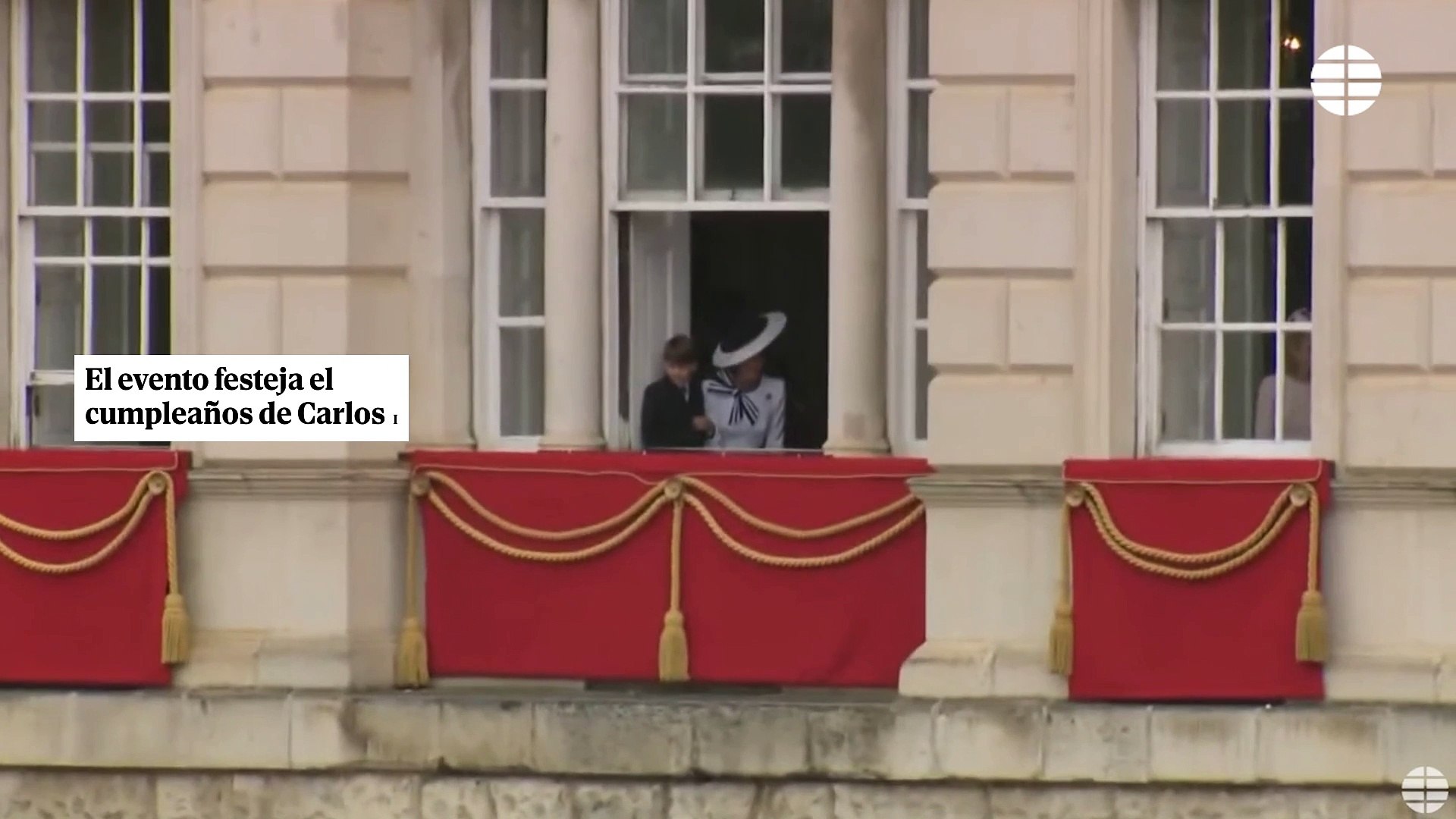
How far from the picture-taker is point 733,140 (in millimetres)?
18953

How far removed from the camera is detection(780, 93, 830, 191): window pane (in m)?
18.8

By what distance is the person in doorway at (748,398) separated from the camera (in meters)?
19.0

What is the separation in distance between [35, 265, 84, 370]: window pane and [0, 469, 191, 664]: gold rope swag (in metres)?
0.96

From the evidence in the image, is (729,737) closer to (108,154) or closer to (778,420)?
(778,420)

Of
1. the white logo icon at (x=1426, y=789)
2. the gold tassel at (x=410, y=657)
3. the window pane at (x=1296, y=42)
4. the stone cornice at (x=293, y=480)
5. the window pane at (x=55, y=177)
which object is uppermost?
the window pane at (x=1296, y=42)

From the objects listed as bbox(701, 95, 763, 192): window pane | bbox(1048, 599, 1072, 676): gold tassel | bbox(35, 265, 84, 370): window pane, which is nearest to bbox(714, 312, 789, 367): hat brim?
bbox(701, 95, 763, 192): window pane

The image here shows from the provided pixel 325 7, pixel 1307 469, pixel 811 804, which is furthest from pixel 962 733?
pixel 325 7

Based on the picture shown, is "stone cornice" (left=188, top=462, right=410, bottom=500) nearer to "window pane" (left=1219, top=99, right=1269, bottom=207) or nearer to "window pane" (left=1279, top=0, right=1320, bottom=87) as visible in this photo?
"window pane" (left=1219, top=99, right=1269, bottom=207)

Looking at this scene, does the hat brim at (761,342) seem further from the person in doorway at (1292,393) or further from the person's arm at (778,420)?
the person in doorway at (1292,393)

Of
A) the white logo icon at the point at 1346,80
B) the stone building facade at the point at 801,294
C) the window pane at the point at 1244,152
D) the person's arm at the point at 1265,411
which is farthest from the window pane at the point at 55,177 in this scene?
the white logo icon at the point at 1346,80

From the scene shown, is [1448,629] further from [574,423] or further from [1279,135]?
[574,423]

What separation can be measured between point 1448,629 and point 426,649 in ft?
16.4

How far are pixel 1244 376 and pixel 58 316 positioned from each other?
5.99 m

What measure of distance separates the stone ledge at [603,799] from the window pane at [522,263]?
2464 mm
